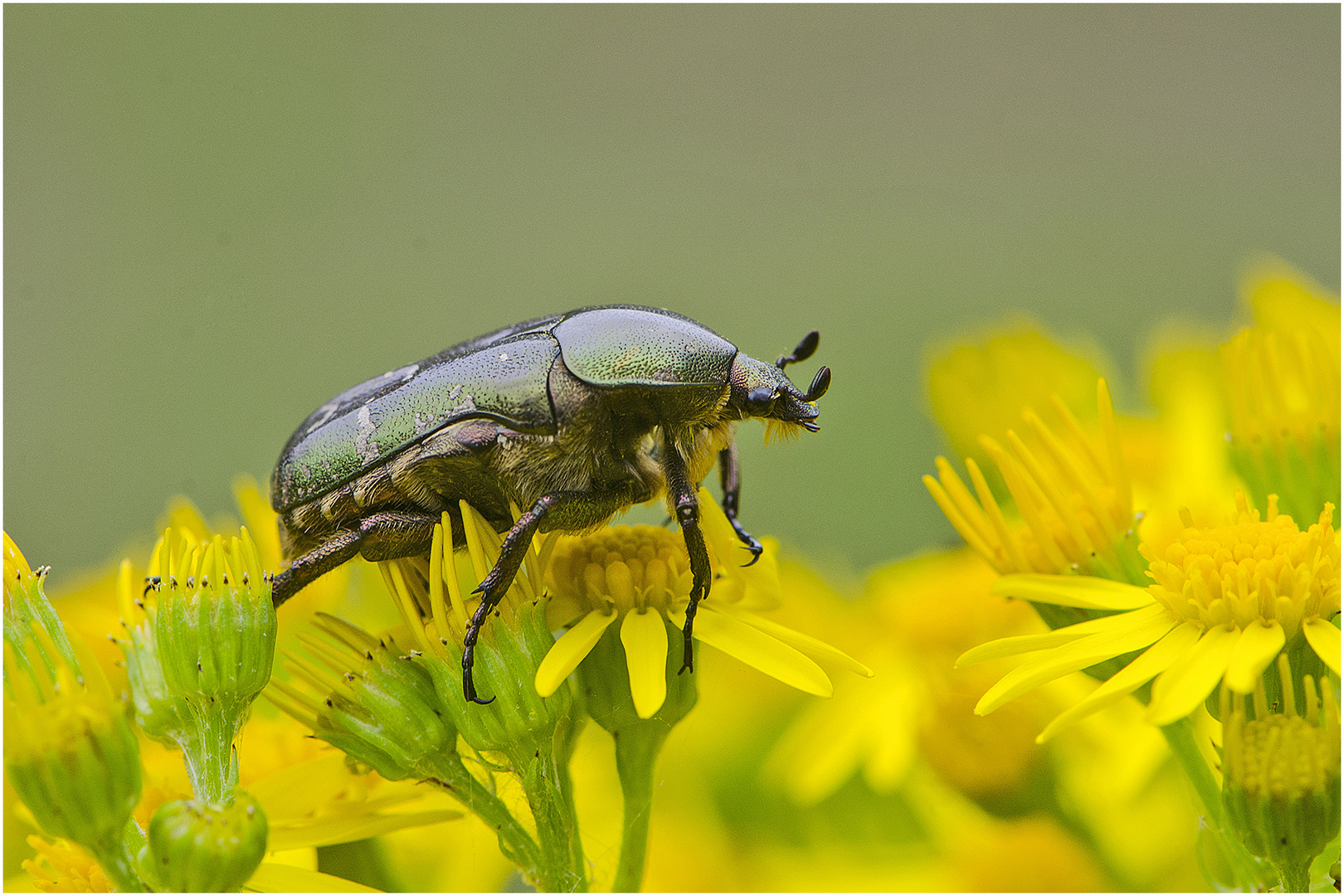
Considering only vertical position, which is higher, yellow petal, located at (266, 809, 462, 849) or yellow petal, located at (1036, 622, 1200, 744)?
yellow petal, located at (1036, 622, 1200, 744)

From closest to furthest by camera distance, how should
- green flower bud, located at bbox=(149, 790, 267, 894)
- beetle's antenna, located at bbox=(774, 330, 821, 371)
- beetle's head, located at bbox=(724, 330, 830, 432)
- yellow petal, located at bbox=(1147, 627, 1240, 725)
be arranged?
green flower bud, located at bbox=(149, 790, 267, 894)
yellow petal, located at bbox=(1147, 627, 1240, 725)
beetle's head, located at bbox=(724, 330, 830, 432)
beetle's antenna, located at bbox=(774, 330, 821, 371)

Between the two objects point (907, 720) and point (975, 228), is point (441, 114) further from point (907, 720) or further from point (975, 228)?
point (907, 720)

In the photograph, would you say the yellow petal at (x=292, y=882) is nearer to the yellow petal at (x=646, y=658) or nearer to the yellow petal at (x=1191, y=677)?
the yellow petal at (x=646, y=658)

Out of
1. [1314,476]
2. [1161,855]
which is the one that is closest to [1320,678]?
[1314,476]

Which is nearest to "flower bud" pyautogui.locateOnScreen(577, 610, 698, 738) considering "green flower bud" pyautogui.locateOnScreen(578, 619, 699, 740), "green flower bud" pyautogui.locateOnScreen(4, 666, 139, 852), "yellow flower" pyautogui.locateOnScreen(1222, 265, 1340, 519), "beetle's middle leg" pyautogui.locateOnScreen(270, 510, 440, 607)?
"green flower bud" pyautogui.locateOnScreen(578, 619, 699, 740)

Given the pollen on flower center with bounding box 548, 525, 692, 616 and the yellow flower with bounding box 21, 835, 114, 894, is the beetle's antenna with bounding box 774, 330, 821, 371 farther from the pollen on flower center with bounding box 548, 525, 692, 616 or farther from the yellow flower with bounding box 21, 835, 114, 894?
the yellow flower with bounding box 21, 835, 114, 894

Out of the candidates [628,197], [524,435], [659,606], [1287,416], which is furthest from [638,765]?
[628,197]
